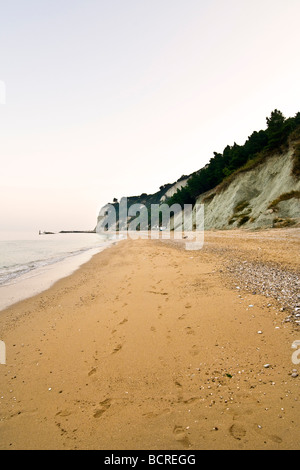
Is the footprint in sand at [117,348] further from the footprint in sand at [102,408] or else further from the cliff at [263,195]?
the cliff at [263,195]

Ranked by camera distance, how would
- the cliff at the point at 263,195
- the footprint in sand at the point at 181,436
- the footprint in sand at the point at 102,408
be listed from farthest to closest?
the cliff at the point at 263,195 → the footprint in sand at the point at 102,408 → the footprint in sand at the point at 181,436

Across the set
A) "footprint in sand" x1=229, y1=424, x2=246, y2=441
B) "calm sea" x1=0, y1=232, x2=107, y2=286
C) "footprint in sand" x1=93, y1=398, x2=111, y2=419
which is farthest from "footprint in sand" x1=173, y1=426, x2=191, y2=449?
"calm sea" x1=0, y1=232, x2=107, y2=286

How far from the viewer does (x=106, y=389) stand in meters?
3.78

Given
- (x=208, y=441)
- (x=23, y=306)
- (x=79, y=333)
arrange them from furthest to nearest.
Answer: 1. (x=23, y=306)
2. (x=79, y=333)
3. (x=208, y=441)

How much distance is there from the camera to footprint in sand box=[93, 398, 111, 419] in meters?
3.25

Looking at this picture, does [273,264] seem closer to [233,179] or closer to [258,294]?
[258,294]

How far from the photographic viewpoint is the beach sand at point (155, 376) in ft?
9.50

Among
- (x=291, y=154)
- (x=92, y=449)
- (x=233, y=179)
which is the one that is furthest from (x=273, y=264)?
(x=233, y=179)

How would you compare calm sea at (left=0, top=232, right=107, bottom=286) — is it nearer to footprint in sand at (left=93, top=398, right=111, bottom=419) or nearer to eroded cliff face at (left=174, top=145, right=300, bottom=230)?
footprint in sand at (left=93, top=398, right=111, bottom=419)

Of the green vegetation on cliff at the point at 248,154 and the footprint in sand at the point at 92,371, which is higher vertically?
the green vegetation on cliff at the point at 248,154

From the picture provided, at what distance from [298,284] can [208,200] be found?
150 feet

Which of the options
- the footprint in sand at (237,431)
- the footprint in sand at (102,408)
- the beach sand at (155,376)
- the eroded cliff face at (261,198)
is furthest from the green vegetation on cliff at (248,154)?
the footprint in sand at (102,408)

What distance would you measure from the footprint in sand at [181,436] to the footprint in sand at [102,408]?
109 centimetres

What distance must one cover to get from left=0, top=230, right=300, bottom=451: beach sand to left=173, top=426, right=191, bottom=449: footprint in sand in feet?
0.05
